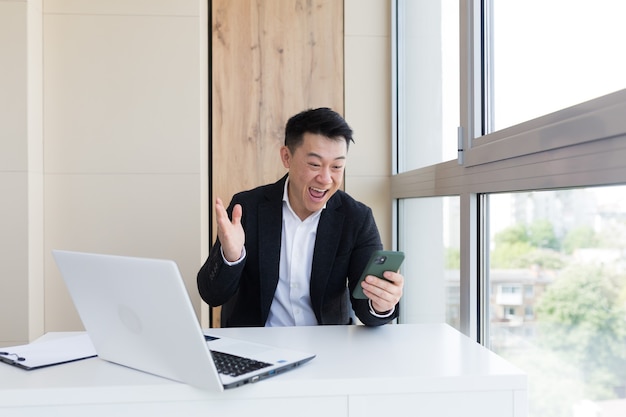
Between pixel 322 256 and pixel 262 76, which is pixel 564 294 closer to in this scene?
pixel 322 256

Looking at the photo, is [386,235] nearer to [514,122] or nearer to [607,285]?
[514,122]

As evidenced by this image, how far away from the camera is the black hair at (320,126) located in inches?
83.4

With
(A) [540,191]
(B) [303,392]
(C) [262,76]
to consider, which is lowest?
(B) [303,392]

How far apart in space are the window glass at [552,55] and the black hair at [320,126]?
0.51 m

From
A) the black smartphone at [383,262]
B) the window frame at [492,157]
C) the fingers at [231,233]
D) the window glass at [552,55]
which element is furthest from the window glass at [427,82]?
the fingers at [231,233]

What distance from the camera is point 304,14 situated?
3154mm

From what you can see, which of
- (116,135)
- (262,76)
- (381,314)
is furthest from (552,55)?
(116,135)

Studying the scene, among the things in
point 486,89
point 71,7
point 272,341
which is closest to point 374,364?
point 272,341

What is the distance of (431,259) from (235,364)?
134cm

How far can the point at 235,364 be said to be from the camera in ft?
4.48

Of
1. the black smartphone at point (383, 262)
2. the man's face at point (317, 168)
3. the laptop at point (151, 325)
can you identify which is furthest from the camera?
the man's face at point (317, 168)

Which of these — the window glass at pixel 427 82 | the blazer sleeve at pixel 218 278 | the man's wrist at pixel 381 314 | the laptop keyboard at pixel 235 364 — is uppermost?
Answer: the window glass at pixel 427 82

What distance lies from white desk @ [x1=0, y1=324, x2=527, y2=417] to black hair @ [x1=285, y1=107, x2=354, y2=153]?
0.90 metres

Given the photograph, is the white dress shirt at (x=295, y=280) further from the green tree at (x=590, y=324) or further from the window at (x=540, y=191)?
the green tree at (x=590, y=324)
